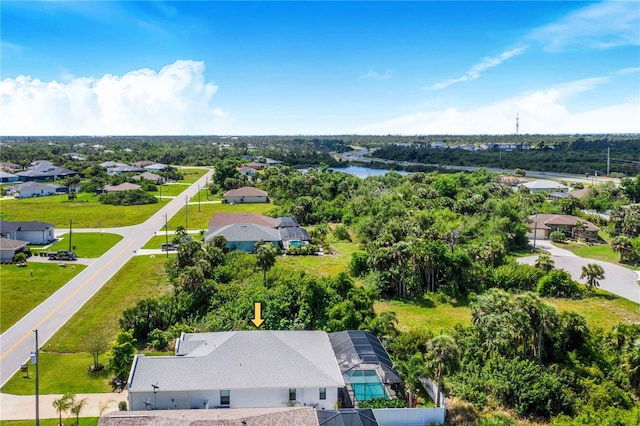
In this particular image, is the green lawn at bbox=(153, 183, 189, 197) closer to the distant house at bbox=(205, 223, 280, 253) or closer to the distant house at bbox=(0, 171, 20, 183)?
the distant house at bbox=(0, 171, 20, 183)

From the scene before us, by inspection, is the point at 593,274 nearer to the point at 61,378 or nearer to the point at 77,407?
the point at 77,407

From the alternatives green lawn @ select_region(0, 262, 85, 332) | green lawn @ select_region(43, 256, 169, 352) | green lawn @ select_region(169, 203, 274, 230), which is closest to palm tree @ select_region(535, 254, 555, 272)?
green lawn @ select_region(43, 256, 169, 352)

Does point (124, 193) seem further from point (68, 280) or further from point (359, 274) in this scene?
point (359, 274)

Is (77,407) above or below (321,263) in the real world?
below

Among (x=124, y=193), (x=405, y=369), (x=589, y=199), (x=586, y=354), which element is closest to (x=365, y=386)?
(x=405, y=369)

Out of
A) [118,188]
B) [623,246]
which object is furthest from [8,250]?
[623,246]

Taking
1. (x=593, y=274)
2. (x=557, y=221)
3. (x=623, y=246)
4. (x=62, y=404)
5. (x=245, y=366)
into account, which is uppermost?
(x=557, y=221)

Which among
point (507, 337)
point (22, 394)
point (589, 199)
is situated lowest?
point (22, 394)
